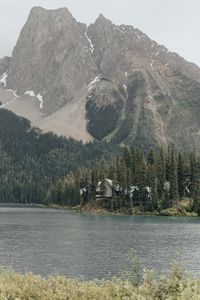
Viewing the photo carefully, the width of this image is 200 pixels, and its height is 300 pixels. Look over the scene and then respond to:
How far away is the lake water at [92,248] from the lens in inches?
2675

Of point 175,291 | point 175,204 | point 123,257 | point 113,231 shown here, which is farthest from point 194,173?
point 175,291

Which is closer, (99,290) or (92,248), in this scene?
(99,290)

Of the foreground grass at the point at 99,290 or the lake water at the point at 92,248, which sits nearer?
the foreground grass at the point at 99,290

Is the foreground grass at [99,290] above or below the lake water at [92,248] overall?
above

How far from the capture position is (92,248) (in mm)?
88250

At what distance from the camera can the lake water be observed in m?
67.9

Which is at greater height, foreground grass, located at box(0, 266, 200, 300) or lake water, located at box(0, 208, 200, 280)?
foreground grass, located at box(0, 266, 200, 300)

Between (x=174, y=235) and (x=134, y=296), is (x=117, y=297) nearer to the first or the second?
(x=134, y=296)

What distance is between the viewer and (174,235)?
112 metres

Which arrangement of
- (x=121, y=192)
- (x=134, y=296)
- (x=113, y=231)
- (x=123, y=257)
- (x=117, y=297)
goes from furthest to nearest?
(x=121, y=192), (x=113, y=231), (x=123, y=257), (x=117, y=297), (x=134, y=296)

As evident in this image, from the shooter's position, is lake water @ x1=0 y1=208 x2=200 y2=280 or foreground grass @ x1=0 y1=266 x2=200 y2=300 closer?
foreground grass @ x1=0 y1=266 x2=200 y2=300

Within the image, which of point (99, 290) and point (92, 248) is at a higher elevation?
point (99, 290)

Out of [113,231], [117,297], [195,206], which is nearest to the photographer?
[117,297]

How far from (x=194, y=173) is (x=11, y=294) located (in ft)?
587
